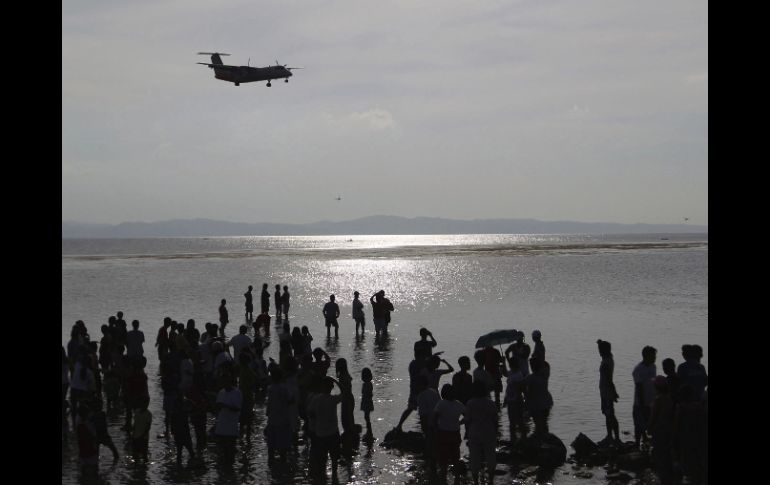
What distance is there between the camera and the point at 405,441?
516 inches

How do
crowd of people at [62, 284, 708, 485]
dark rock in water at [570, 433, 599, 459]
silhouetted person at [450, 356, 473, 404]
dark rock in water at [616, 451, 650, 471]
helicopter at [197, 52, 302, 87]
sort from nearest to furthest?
crowd of people at [62, 284, 708, 485]
silhouetted person at [450, 356, 473, 404]
dark rock in water at [616, 451, 650, 471]
dark rock in water at [570, 433, 599, 459]
helicopter at [197, 52, 302, 87]

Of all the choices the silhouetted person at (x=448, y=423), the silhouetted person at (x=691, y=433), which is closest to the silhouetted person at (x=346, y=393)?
the silhouetted person at (x=448, y=423)

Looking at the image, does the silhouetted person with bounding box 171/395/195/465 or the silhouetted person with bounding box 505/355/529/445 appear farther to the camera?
the silhouetted person with bounding box 505/355/529/445

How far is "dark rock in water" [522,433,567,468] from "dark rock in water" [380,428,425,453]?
192 cm

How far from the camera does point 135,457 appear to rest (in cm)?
1278

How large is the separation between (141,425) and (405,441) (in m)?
4.77

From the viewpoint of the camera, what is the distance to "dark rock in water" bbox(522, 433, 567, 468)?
474 inches

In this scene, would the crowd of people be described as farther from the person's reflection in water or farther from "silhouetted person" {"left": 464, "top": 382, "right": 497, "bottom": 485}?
the person's reflection in water

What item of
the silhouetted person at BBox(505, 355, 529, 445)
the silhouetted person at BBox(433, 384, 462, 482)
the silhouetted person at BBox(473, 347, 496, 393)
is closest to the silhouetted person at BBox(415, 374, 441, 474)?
the silhouetted person at BBox(433, 384, 462, 482)

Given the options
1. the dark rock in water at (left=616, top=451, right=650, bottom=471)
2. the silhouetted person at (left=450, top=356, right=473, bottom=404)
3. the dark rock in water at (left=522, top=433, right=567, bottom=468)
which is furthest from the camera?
the dark rock in water at (left=522, top=433, right=567, bottom=468)

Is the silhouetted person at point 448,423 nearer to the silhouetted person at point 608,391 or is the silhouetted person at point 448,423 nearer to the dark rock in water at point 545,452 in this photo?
the dark rock in water at point 545,452

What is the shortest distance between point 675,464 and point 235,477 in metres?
7.35

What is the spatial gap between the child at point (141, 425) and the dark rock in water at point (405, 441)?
4.35 meters
